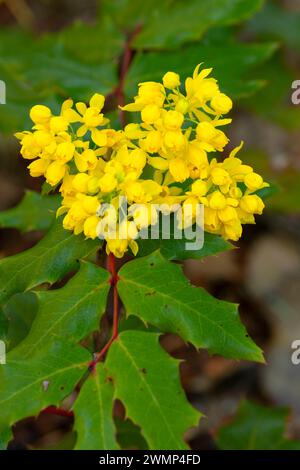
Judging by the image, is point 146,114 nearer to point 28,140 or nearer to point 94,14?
point 28,140

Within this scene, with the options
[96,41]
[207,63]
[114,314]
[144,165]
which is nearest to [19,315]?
[114,314]

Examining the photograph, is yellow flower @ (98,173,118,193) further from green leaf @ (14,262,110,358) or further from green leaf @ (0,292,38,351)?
green leaf @ (0,292,38,351)

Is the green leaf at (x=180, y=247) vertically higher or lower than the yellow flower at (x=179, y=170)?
lower

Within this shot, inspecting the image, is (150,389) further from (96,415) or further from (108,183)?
(108,183)

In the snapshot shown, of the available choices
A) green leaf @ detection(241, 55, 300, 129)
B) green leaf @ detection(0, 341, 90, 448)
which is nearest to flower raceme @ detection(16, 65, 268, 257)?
green leaf @ detection(0, 341, 90, 448)

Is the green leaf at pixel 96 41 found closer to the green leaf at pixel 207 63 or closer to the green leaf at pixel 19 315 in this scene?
the green leaf at pixel 207 63

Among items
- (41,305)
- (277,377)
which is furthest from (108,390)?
(277,377)

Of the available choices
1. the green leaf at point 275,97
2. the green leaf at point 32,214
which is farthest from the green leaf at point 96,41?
the green leaf at point 275,97

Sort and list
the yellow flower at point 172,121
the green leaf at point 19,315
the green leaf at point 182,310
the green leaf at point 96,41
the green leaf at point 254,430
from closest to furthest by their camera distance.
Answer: the yellow flower at point 172,121, the green leaf at point 182,310, the green leaf at point 19,315, the green leaf at point 254,430, the green leaf at point 96,41
